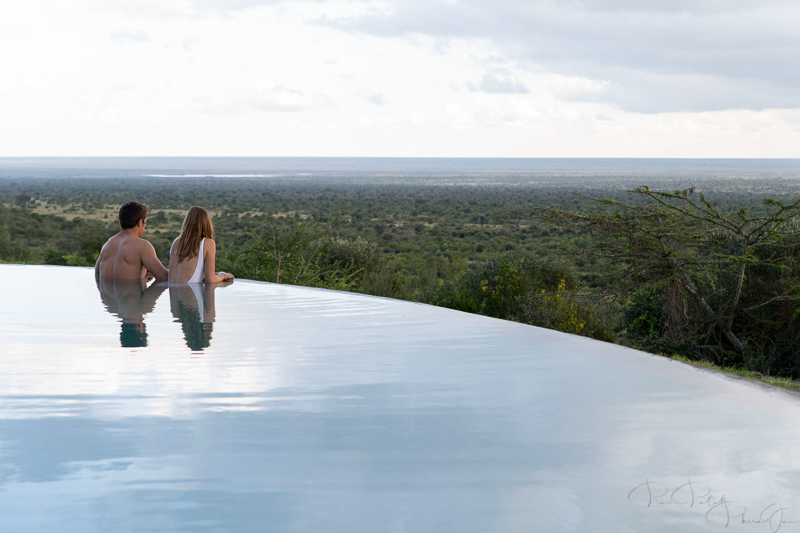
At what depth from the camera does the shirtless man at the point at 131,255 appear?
5488 mm

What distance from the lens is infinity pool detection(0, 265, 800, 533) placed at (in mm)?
1962

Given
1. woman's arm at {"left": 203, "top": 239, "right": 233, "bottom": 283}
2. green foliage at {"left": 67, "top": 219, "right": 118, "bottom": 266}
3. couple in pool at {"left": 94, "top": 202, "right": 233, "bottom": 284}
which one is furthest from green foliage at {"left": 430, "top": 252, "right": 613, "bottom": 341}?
green foliage at {"left": 67, "top": 219, "right": 118, "bottom": 266}

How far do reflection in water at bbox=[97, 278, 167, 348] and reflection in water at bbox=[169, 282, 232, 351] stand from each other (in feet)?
0.53

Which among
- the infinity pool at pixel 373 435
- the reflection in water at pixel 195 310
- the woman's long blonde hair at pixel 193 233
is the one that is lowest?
the infinity pool at pixel 373 435

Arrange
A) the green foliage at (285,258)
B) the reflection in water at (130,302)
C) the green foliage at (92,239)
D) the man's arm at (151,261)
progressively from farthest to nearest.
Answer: the green foliage at (92,239), the green foliage at (285,258), the man's arm at (151,261), the reflection in water at (130,302)

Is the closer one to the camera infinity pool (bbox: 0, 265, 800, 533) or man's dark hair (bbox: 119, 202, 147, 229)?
infinity pool (bbox: 0, 265, 800, 533)

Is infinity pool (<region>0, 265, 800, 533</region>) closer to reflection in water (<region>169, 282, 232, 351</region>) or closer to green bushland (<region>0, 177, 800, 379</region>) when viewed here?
reflection in water (<region>169, 282, 232, 351</region>)

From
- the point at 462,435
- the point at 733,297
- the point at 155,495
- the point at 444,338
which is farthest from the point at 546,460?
the point at 733,297

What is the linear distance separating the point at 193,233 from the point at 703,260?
854 centimetres

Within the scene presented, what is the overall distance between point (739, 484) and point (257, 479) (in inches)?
61.3

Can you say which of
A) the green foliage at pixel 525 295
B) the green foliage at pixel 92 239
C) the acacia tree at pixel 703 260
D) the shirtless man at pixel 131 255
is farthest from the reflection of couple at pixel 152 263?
the green foliage at pixel 92 239

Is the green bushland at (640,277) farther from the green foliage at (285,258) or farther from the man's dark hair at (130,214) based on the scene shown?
the man's dark hair at (130,214)

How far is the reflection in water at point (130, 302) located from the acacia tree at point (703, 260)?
24.3 ft

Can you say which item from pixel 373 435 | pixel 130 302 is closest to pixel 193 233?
pixel 130 302
